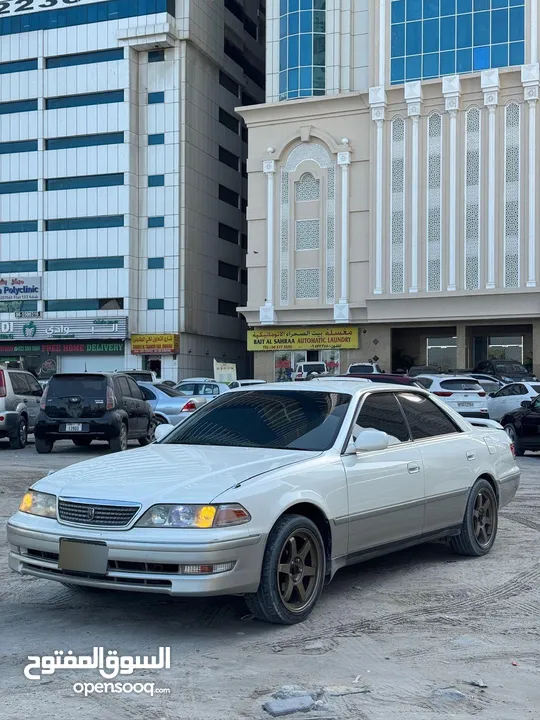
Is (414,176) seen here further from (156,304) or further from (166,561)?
(166,561)

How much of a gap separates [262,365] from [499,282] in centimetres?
1503

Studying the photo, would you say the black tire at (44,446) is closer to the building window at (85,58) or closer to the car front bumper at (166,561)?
the car front bumper at (166,561)

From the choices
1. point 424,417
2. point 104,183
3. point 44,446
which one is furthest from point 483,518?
point 104,183

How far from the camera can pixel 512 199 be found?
47.1 metres

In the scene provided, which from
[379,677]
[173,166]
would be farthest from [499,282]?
[379,677]

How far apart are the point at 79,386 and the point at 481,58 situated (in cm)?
3699

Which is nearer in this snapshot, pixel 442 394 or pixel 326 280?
pixel 442 394

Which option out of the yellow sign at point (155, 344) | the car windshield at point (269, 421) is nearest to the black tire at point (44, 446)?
the car windshield at point (269, 421)

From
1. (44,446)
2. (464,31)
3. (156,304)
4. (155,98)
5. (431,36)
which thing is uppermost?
(431,36)

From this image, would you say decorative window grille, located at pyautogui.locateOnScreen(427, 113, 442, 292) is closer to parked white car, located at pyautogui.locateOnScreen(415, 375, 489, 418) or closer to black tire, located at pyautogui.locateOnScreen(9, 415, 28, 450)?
parked white car, located at pyautogui.locateOnScreen(415, 375, 489, 418)

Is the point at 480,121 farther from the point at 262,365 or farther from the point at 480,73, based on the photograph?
the point at 262,365

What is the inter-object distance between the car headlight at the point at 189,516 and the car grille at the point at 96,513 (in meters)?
0.10

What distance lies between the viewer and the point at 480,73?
47.1 m

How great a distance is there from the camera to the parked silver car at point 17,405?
18.7 m
